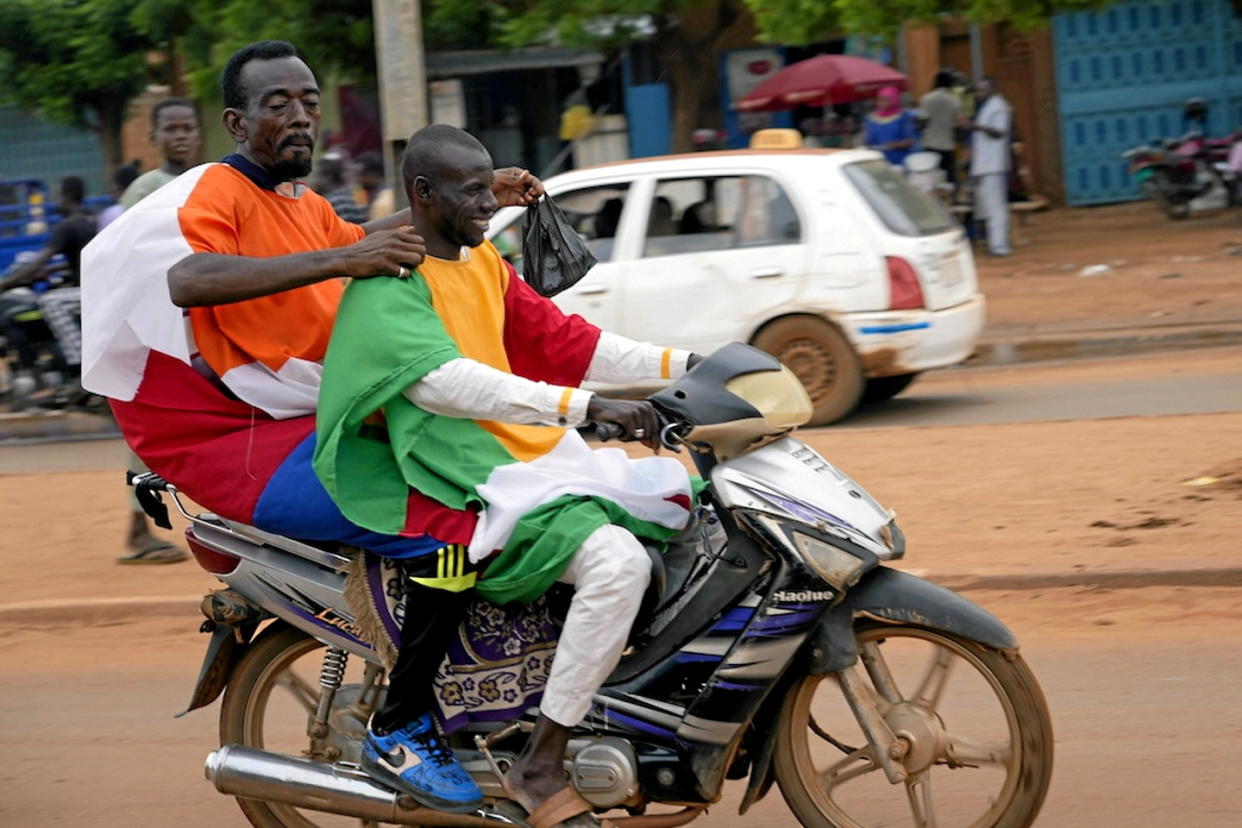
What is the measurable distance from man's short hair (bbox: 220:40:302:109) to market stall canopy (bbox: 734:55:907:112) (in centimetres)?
1615

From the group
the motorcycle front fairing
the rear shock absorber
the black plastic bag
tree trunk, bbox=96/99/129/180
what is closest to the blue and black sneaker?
the rear shock absorber

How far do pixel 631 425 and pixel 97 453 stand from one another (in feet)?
30.1

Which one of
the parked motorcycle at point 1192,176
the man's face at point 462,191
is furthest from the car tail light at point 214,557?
the parked motorcycle at point 1192,176

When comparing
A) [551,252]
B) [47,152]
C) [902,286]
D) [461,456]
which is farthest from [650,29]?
[461,456]

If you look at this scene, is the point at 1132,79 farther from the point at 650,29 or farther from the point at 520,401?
the point at 520,401

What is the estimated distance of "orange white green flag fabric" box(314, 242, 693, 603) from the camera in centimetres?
370

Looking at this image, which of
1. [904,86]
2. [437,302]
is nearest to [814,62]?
[904,86]

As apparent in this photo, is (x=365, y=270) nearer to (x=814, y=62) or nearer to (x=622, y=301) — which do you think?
(x=622, y=301)

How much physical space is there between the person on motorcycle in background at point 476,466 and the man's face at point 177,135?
3.87m

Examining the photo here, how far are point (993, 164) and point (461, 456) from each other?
15411 mm

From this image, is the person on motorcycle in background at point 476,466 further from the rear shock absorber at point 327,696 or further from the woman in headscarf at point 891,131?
the woman in headscarf at point 891,131

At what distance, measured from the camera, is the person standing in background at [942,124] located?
764 inches

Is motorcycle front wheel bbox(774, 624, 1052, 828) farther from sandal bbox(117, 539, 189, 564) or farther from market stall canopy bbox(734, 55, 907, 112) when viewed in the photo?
market stall canopy bbox(734, 55, 907, 112)

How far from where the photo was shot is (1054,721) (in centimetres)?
499
